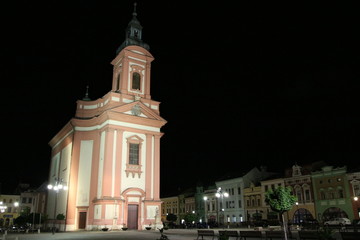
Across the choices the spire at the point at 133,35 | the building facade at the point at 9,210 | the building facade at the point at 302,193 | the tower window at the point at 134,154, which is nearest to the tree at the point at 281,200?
the tower window at the point at 134,154

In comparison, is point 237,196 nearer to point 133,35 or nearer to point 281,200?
point 133,35

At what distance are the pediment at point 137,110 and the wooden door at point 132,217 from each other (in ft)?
34.3

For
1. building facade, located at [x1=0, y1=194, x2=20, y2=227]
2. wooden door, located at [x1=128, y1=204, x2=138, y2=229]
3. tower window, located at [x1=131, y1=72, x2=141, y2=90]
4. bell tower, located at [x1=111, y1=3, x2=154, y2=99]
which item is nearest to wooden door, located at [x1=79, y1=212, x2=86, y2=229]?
wooden door, located at [x1=128, y1=204, x2=138, y2=229]

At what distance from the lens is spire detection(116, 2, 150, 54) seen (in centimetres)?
4361

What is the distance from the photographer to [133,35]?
1759 inches

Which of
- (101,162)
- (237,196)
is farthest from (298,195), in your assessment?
(101,162)

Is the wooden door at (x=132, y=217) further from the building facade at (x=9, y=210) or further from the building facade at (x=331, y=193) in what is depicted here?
the building facade at (x=9, y=210)

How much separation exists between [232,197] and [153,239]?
165 ft

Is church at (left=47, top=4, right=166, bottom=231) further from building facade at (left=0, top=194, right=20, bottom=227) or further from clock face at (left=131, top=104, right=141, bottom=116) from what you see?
building facade at (left=0, top=194, right=20, bottom=227)

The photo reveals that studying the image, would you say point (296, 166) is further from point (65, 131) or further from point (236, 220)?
point (65, 131)

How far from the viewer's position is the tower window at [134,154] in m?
37.4

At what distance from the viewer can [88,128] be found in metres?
39.3

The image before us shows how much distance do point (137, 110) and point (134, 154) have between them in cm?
523

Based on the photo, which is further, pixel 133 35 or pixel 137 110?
pixel 133 35
